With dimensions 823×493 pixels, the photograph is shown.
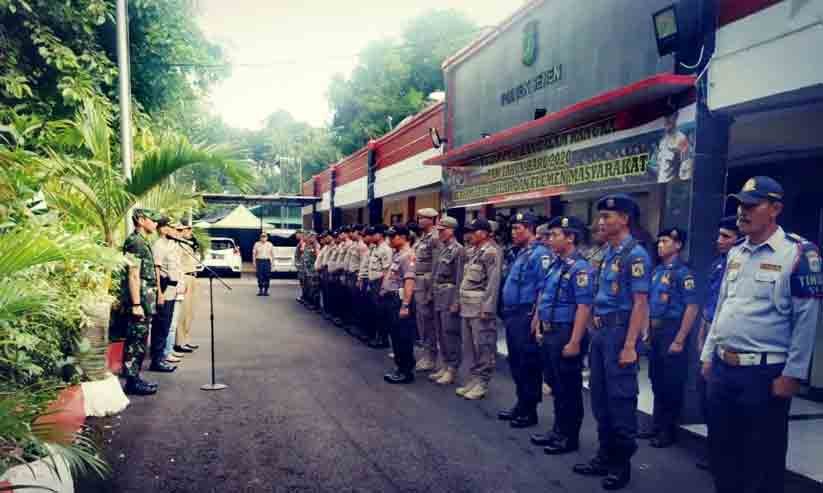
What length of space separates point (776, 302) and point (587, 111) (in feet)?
14.9

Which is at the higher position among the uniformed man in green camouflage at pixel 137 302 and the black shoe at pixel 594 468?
the uniformed man in green camouflage at pixel 137 302

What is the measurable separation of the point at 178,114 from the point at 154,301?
284 inches

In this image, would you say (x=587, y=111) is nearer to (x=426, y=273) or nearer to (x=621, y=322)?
(x=426, y=273)

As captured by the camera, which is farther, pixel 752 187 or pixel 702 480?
pixel 702 480

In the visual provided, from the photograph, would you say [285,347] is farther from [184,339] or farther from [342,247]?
[342,247]

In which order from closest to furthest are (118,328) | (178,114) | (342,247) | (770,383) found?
1. (770,383)
2. (118,328)
3. (342,247)
4. (178,114)

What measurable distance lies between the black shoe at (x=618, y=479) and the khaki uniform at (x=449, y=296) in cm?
297

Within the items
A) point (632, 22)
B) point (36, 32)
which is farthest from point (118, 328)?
point (632, 22)

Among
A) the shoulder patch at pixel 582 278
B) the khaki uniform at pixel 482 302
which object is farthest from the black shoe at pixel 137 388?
the shoulder patch at pixel 582 278

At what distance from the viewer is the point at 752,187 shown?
10.7 feet

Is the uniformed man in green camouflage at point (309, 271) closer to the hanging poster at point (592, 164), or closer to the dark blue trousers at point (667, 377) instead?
the hanging poster at point (592, 164)

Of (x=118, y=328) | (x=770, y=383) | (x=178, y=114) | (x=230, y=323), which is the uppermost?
(x=178, y=114)

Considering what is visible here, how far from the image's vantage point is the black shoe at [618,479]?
4082 mm

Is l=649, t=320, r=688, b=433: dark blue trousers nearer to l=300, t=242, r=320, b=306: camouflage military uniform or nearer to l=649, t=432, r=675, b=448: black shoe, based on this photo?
l=649, t=432, r=675, b=448: black shoe
